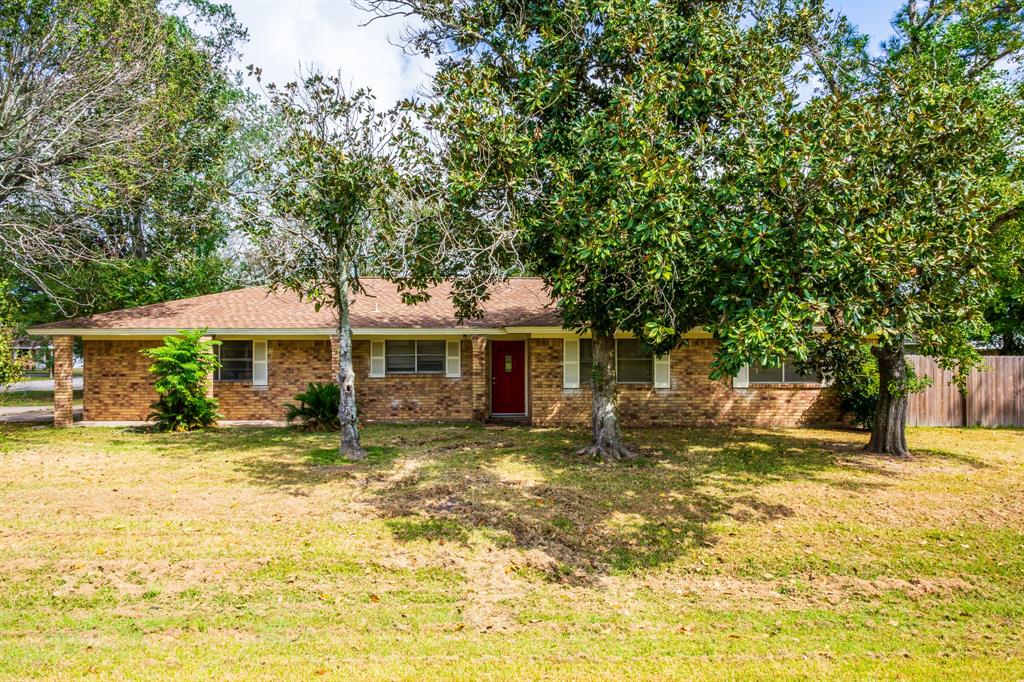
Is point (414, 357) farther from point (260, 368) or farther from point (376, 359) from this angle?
point (260, 368)

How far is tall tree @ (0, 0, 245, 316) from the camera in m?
12.8

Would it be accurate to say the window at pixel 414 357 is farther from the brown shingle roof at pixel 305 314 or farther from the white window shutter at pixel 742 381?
the white window shutter at pixel 742 381

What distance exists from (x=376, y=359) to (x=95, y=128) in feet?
28.4

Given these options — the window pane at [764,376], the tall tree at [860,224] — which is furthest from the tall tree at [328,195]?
the window pane at [764,376]

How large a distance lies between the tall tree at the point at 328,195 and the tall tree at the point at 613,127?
1727 millimetres

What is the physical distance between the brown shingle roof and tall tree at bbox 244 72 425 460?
3305 mm

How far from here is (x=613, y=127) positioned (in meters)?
8.19

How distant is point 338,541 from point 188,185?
16.0m

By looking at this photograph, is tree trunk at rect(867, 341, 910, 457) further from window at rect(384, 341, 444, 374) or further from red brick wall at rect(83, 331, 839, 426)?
window at rect(384, 341, 444, 374)

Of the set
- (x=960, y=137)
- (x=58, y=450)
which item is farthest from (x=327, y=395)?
(x=960, y=137)

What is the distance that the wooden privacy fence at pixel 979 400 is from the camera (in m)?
16.0

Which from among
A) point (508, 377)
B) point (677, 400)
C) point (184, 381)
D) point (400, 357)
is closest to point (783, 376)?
point (677, 400)

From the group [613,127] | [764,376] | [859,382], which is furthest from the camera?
[764,376]

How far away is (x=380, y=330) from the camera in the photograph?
15.8 meters
